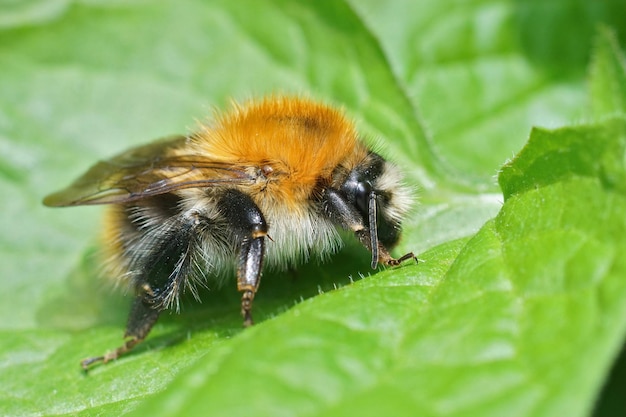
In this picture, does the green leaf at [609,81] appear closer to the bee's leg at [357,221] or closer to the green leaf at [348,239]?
the green leaf at [348,239]

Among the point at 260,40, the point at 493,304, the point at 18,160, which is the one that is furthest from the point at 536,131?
the point at 18,160

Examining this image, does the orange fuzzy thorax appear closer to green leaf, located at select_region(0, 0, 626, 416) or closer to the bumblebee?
the bumblebee

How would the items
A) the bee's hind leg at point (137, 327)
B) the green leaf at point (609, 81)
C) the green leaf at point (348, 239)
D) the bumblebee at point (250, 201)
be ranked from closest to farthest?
the green leaf at point (348, 239) < the bumblebee at point (250, 201) < the bee's hind leg at point (137, 327) < the green leaf at point (609, 81)

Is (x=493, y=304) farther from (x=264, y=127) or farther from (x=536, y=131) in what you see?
(x=264, y=127)

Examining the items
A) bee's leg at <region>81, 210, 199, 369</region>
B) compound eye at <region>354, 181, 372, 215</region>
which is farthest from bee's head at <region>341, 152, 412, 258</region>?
bee's leg at <region>81, 210, 199, 369</region>

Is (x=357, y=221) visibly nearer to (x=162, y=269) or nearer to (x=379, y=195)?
(x=379, y=195)

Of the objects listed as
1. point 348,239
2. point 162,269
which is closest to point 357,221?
point 348,239

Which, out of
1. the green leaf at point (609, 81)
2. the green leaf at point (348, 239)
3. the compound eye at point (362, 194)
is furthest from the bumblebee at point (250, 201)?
the green leaf at point (609, 81)
